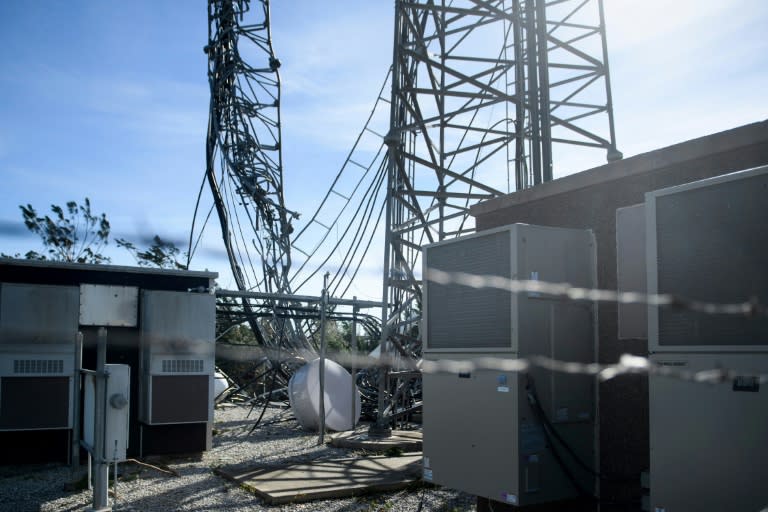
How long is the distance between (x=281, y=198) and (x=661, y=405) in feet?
56.0

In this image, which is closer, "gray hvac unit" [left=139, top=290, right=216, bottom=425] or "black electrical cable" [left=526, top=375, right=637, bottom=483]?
"black electrical cable" [left=526, top=375, right=637, bottom=483]

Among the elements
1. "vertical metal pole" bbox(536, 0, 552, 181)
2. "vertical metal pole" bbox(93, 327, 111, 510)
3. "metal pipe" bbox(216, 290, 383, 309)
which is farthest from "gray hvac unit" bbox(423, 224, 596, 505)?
"metal pipe" bbox(216, 290, 383, 309)

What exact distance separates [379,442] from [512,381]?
5183mm

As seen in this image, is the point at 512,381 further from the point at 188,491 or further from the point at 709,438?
the point at 188,491

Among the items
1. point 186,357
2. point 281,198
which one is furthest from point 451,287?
point 281,198

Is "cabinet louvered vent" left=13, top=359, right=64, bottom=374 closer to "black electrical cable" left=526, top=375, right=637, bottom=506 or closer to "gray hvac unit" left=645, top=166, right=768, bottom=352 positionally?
"black electrical cable" left=526, top=375, right=637, bottom=506

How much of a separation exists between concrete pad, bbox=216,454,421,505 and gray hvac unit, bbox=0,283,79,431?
213cm

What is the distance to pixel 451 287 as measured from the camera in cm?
569

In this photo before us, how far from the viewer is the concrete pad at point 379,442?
31.5ft

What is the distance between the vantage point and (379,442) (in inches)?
385

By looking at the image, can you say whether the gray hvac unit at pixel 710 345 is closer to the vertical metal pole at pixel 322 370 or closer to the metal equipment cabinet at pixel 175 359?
the metal equipment cabinet at pixel 175 359

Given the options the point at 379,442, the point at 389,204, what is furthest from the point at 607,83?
the point at 379,442

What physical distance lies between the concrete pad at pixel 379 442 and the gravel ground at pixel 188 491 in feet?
0.65

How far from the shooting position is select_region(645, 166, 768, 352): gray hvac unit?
3.60m
